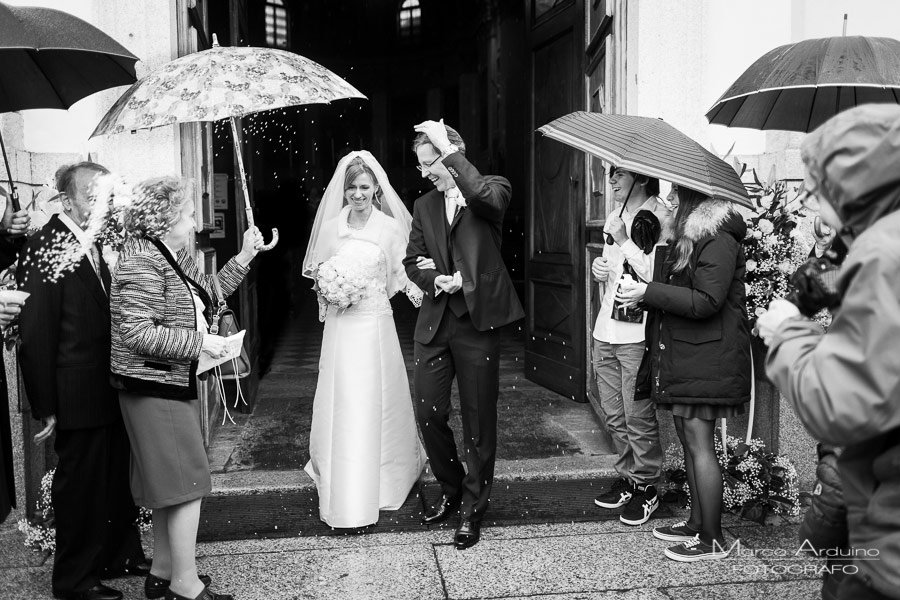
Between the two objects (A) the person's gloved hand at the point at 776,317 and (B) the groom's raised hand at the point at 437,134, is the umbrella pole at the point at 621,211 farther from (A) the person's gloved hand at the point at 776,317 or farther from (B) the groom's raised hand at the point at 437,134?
(A) the person's gloved hand at the point at 776,317

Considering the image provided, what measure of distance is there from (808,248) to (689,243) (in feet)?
4.41

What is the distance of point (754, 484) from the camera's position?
15.3 ft

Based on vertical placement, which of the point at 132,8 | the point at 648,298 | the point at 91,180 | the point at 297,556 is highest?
the point at 132,8

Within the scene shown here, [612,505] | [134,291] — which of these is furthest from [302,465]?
[134,291]

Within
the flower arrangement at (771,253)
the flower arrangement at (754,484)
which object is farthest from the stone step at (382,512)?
the flower arrangement at (771,253)

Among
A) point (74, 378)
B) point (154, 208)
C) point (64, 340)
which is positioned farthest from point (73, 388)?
point (154, 208)

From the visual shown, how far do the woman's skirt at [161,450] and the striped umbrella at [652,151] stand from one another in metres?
2.10

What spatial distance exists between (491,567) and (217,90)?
2.58 m

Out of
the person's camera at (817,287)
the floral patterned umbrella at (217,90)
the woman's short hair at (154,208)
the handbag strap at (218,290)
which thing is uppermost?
the floral patterned umbrella at (217,90)

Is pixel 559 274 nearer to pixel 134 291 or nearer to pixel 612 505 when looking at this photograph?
pixel 612 505

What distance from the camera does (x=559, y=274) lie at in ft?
22.6

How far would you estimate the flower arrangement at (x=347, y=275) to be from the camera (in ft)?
15.1

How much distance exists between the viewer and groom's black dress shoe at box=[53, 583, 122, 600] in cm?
368

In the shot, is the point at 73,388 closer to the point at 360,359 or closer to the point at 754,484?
the point at 360,359
